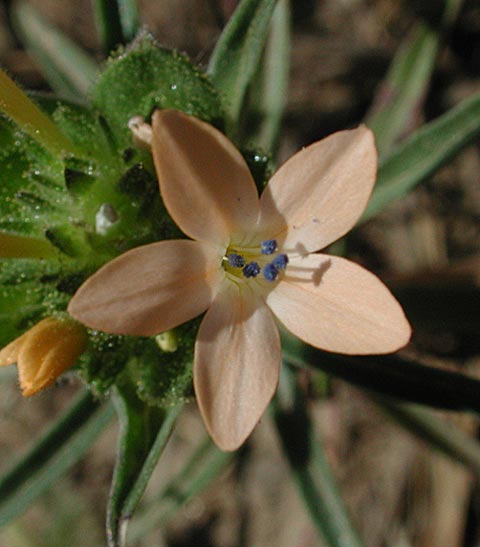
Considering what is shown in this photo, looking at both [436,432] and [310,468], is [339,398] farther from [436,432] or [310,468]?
[310,468]

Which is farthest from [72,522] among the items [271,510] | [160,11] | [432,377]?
[160,11]

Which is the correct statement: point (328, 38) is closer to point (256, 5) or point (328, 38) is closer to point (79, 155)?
point (256, 5)

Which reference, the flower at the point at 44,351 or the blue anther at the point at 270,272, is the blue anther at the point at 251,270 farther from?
the flower at the point at 44,351

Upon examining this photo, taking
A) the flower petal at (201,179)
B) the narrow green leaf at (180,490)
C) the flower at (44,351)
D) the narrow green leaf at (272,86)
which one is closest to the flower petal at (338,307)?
the flower petal at (201,179)

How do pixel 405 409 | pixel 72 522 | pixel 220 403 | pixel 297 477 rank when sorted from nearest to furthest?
pixel 220 403 < pixel 297 477 < pixel 405 409 < pixel 72 522

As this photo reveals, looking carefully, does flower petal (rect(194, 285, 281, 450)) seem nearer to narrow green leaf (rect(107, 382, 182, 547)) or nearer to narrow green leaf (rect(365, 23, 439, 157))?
narrow green leaf (rect(107, 382, 182, 547))

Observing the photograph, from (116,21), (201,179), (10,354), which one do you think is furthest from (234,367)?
(116,21)
